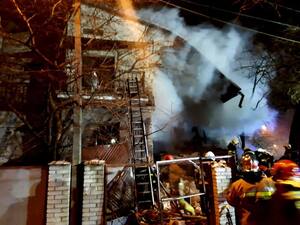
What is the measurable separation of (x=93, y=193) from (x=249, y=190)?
4338 millimetres

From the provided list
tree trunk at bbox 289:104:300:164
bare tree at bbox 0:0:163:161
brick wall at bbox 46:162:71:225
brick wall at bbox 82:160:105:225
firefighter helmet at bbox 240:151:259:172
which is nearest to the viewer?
firefighter helmet at bbox 240:151:259:172

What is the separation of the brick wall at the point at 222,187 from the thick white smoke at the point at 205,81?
8.42 m

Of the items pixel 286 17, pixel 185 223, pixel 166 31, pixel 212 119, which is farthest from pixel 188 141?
pixel 185 223

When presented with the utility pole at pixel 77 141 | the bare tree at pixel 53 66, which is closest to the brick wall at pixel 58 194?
the utility pole at pixel 77 141

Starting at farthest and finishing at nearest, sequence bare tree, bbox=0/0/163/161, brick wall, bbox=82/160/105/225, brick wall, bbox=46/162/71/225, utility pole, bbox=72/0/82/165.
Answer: bare tree, bbox=0/0/163/161
utility pole, bbox=72/0/82/165
brick wall, bbox=82/160/105/225
brick wall, bbox=46/162/71/225

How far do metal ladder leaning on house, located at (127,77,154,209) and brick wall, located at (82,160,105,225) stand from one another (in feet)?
4.04

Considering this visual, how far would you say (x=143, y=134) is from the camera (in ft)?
41.7

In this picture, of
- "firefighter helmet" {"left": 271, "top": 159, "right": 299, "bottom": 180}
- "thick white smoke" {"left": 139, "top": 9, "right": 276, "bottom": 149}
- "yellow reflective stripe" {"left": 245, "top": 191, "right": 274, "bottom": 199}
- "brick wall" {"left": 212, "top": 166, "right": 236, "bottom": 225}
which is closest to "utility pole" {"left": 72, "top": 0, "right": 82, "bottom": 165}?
"brick wall" {"left": 212, "top": 166, "right": 236, "bottom": 225}

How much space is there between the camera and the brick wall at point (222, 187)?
8.02 meters

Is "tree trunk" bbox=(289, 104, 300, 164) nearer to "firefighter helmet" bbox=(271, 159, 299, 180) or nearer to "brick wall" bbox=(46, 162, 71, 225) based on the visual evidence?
"brick wall" bbox=(46, 162, 71, 225)

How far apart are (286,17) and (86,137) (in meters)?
9.78

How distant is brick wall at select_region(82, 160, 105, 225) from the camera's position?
7.39 m

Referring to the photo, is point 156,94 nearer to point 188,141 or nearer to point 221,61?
point 188,141

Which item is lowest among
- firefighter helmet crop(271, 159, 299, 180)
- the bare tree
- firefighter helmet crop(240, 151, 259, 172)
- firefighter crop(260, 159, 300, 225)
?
firefighter crop(260, 159, 300, 225)
